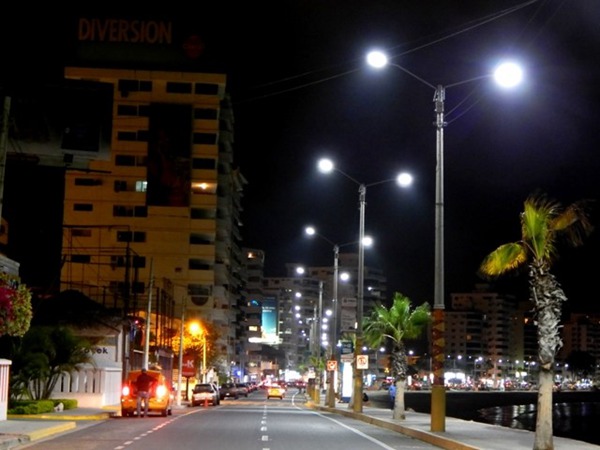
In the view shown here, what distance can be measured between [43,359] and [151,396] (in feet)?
20.6

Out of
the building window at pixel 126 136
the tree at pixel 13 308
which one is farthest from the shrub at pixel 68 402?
the building window at pixel 126 136

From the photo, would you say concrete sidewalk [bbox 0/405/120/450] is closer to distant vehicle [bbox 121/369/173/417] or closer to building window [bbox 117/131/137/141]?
distant vehicle [bbox 121/369/173/417]

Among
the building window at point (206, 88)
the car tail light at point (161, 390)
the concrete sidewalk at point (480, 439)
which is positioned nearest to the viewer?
the concrete sidewalk at point (480, 439)

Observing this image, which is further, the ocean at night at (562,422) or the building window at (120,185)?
the building window at (120,185)

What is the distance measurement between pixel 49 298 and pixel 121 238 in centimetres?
5613

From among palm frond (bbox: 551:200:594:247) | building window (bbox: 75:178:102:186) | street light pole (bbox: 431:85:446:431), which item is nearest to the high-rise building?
building window (bbox: 75:178:102:186)

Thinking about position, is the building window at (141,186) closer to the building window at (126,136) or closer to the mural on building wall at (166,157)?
the mural on building wall at (166,157)

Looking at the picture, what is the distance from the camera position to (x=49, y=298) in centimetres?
5706

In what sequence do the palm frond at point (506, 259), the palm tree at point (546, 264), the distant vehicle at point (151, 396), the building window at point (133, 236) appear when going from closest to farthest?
the palm tree at point (546, 264) → the palm frond at point (506, 259) → the distant vehicle at point (151, 396) → the building window at point (133, 236)

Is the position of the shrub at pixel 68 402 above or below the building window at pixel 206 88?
below

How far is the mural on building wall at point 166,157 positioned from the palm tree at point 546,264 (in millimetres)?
94862

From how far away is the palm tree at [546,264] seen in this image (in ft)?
67.5

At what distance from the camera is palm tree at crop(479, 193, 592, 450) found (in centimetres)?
2058

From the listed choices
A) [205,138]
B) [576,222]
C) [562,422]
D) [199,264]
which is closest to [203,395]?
[562,422]
